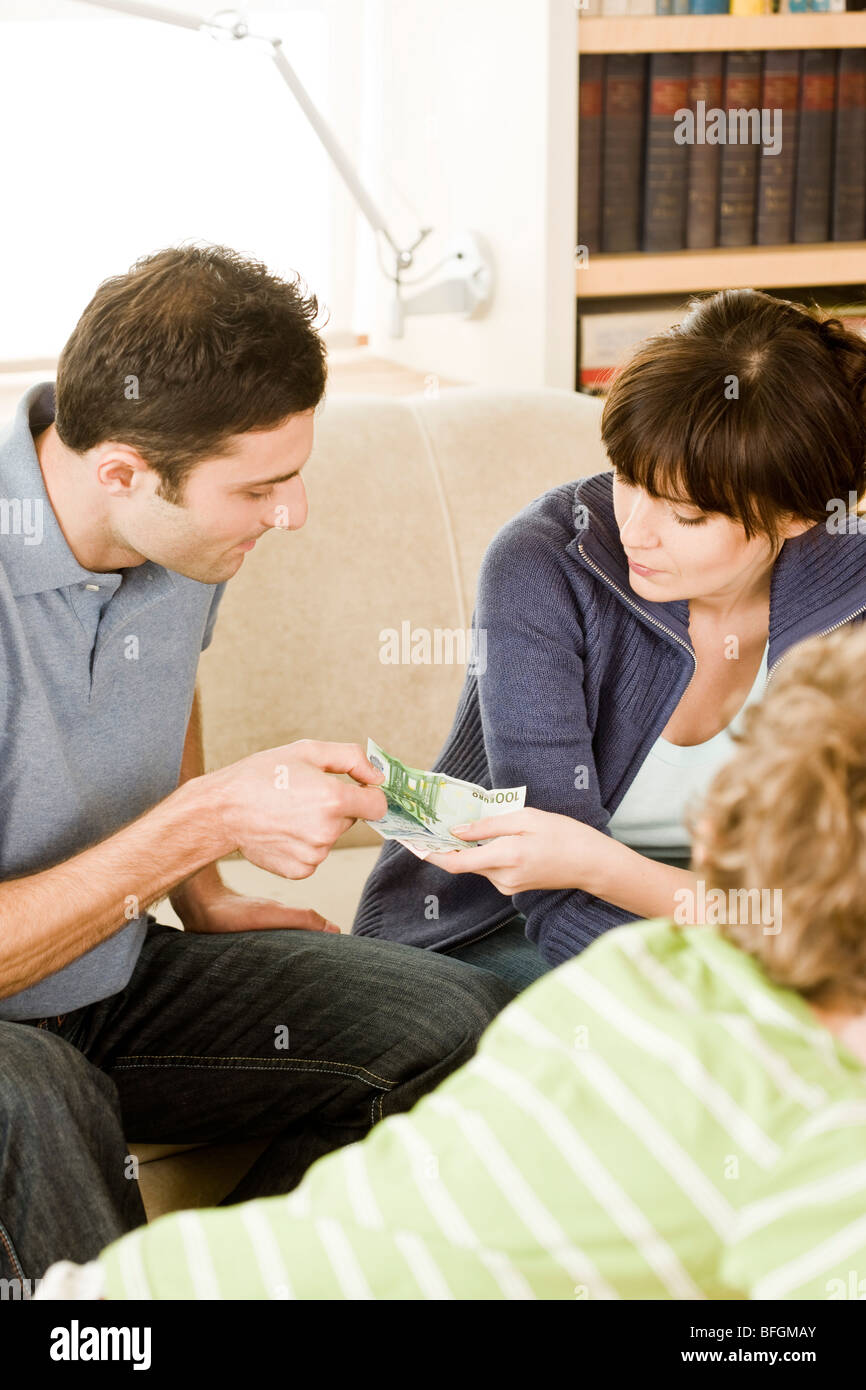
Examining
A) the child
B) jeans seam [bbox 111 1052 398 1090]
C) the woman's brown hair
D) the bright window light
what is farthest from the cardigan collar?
the bright window light

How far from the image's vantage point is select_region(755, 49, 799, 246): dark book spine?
245cm

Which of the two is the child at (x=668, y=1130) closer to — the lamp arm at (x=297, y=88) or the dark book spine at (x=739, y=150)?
the lamp arm at (x=297, y=88)

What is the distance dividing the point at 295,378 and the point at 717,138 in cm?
141

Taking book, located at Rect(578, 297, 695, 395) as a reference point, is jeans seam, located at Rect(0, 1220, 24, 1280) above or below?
below

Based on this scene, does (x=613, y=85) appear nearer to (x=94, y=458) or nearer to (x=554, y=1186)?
(x=94, y=458)

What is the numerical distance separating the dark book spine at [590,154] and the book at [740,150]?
0.23 meters

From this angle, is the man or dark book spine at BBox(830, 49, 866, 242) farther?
dark book spine at BBox(830, 49, 866, 242)

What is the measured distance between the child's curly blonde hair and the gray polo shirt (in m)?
0.75

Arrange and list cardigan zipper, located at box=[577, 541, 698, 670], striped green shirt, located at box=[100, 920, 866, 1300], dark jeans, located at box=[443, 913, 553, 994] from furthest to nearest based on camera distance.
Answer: dark jeans, located at box=[443, 913, 553, 994]
cardigan zipper, located at box=[577, 541, 698, 670]
striped green shirt, located at box=[100, 920, 866, 1300]

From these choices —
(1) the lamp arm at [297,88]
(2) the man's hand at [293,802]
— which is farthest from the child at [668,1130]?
(1) the lamp arm at [297,88]

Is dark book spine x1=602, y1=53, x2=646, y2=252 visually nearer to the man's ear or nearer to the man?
the man

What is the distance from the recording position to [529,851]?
4.60 ft

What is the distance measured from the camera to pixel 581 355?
2.55 metres

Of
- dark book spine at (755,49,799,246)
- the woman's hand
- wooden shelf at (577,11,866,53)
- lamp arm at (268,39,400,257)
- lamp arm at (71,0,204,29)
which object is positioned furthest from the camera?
dark book spine at (755,49,799,246)
